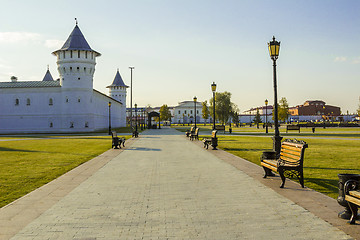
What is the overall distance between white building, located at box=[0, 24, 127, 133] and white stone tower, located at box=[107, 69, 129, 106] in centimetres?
3527

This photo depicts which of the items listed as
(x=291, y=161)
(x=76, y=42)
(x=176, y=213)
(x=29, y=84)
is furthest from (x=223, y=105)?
(x=176, y=213)

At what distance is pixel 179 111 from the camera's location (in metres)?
156

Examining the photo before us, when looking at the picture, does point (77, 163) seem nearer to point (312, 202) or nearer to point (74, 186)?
point (74, 186)

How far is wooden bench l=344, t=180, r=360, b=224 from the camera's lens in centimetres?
463

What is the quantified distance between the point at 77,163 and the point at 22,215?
698cm

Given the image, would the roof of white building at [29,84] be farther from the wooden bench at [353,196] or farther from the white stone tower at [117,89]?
the wooden bench at [353,196]

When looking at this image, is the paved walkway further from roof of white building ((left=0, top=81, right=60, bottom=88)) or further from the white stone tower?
the white stone tower

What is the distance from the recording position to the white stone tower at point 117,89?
92.6 meters

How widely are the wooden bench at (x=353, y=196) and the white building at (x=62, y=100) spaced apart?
5315 centimetres

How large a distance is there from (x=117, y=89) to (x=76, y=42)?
1486 inches

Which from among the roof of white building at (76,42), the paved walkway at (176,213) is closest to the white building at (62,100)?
the roof of white building at (76,42)

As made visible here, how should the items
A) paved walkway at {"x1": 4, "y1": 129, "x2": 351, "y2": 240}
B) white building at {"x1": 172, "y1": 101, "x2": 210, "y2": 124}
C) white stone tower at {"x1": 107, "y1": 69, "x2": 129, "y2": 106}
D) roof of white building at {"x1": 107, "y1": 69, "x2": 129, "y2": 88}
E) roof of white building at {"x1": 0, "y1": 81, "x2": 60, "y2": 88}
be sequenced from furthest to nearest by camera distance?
white building at {"x1": 172, "y1": 101, "x2": 210, "y2": 124} < white stone tower at {"x1": 107, "y1": 69, "x2": 129, "y2": 106} < roof of white building at {"x1": 107, "y1": 69, "x2": 129, "y2": 88} < roof of white building at {"x1": 0, "y1": 81, "x2": 60, "y2": 88} < paved walkway at {"x1": 4, "y1": 129, "x2": 351, "y2": 240}

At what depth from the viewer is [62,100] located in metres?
55.2

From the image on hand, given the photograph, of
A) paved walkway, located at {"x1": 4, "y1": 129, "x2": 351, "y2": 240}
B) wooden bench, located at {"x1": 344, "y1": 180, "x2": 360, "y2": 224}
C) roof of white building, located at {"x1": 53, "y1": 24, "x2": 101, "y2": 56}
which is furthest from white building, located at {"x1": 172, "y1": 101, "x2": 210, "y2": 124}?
wooden bench, located at {"x1": 344, "y1": 180, "x2": 360, "y2": 224}
